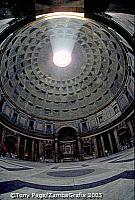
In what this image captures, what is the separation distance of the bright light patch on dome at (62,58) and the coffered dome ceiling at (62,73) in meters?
0.36

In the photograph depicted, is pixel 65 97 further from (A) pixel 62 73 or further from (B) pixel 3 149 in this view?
A: (B) pixel 3 149

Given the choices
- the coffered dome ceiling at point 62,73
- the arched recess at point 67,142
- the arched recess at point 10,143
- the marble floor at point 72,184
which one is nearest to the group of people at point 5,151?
the arched recess at point 10,143

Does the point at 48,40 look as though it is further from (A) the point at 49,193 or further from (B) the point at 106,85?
(A) the point at 49,193

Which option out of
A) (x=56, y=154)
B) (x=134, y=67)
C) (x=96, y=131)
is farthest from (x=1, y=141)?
(x=134, y=67)

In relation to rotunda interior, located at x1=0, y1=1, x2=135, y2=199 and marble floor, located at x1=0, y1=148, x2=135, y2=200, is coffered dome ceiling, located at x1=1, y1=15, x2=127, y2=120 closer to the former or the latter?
rotunda interior, located at x1=0, y1=1, x2=135, y2=199

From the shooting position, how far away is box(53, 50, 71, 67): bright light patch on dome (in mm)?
22602

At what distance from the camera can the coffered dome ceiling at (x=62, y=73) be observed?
19344 mm

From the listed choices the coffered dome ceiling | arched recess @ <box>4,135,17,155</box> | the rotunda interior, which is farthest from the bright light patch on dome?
arched recess @ <box>4,135,17,155</box>

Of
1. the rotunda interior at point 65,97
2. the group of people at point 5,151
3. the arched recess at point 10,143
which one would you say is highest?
the rotunda interior at point 65,97

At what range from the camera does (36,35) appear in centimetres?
1959

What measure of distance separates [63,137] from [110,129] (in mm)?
4494

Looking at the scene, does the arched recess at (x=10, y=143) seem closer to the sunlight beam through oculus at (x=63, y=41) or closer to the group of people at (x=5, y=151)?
the group of people at (x=5, y=151)

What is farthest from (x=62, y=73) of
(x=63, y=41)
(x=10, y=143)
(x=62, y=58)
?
(x=10, y=143)

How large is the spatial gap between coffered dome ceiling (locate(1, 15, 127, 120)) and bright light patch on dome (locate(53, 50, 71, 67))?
36 centimetres
